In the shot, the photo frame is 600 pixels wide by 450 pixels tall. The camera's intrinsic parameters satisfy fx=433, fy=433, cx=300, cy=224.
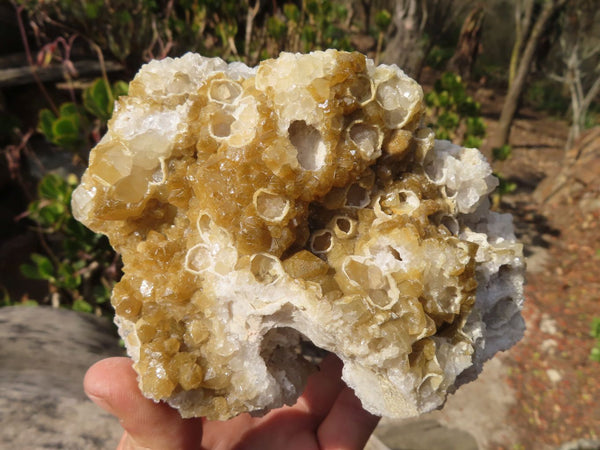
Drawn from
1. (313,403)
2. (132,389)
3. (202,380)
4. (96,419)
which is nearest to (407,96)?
(202,380)

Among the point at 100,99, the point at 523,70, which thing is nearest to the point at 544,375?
the point at 100,99

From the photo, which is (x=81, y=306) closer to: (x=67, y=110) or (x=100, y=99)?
(x=67, y=110)

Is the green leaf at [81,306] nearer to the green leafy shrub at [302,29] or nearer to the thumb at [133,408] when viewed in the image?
the thumb at [133,408]

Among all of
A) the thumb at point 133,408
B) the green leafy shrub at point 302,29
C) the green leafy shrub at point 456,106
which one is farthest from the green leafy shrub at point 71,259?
the green leafy shrub at point 456,106

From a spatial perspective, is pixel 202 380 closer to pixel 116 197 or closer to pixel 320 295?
pixel 320 295

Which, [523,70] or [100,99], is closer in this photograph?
[100,99]

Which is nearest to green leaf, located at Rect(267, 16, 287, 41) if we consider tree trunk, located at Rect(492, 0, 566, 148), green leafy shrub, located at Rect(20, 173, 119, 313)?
green leafy shrub, located at Rect(20, 173, 119, 313)

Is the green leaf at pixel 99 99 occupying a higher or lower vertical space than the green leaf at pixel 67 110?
higher
